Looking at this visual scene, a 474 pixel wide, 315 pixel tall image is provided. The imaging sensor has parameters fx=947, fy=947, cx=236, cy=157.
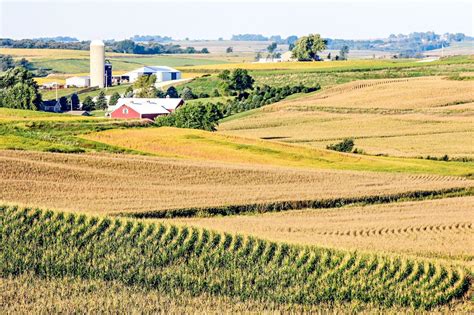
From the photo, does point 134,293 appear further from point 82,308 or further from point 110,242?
point 110,242

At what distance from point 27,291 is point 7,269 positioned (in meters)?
2.68

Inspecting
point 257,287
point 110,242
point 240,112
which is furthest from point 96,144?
point 240,112

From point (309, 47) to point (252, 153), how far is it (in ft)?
370

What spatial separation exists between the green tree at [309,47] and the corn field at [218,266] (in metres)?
134

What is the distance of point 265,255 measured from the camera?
2848 centimetres

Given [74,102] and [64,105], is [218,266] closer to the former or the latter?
[64,105]

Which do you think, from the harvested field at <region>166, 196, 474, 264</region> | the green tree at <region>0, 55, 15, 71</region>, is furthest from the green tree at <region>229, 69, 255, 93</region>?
the harvested field at <region>166, 196, 474, 264</region>

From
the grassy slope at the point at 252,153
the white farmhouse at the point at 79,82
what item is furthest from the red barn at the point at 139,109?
the white farmhouse at the point at 79,82

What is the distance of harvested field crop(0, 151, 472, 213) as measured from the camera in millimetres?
38906

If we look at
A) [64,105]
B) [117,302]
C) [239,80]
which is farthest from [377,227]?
[239,80]

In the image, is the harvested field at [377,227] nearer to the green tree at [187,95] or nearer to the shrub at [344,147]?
the shrub at [344,147]

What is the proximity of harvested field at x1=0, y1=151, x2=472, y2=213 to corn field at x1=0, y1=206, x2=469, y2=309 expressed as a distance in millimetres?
6225

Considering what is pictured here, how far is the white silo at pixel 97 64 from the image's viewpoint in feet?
475

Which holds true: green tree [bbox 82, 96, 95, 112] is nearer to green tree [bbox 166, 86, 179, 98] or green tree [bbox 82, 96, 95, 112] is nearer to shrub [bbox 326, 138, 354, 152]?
green tree [bbox 166, 86, 179, 98]
